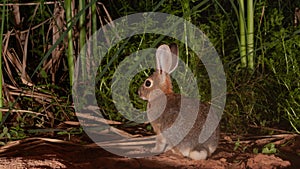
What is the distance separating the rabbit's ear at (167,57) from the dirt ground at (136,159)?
19.0 inches

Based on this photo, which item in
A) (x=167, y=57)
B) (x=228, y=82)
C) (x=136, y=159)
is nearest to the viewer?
(x=136, y=159)

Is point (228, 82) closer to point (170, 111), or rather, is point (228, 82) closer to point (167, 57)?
point (167, 57)

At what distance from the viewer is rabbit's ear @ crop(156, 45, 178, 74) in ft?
8.92

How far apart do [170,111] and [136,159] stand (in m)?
0.30

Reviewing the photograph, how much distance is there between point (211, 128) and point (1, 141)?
1.12m

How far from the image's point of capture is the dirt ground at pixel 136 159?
2.24 meters

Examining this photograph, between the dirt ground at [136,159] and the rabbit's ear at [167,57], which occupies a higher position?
the rabbit's ear at [167,57]

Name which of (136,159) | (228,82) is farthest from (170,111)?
(228,82)

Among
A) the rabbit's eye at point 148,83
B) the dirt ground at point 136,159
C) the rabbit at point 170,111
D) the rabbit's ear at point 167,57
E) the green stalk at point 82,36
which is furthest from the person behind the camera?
the green stalk at point 82,36

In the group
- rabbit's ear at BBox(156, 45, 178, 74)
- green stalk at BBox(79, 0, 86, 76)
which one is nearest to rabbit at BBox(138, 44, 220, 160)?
rabbit's ear at BBox(156, 45, 178, 74)

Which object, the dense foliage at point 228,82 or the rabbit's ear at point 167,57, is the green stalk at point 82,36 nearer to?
the dense foliage at point 228,82

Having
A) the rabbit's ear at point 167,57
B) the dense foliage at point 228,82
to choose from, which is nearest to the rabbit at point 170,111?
the rabbit's ear at point 167,57

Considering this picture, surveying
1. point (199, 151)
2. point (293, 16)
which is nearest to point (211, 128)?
point (199, 151)

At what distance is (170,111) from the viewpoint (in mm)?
2574
